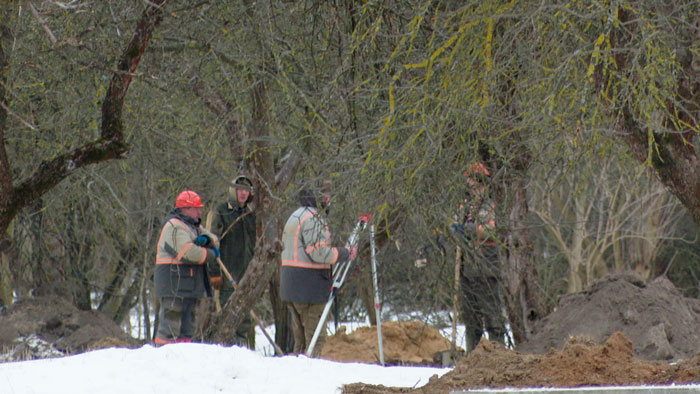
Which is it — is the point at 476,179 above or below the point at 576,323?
above

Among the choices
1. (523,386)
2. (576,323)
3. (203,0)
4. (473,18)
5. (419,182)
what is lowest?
(523,386)

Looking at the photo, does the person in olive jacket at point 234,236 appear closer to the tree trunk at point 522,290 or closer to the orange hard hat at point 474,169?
the tree trunk at point 522,290

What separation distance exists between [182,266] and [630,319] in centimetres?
405

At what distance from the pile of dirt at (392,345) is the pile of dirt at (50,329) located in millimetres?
2210

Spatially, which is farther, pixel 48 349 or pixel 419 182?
pixel 48 349

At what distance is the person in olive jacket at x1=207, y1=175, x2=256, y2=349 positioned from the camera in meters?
9.64

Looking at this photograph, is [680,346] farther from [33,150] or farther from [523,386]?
Answer: [33,150]

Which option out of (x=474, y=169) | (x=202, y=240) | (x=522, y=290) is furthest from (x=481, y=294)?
(x=474, y=169)

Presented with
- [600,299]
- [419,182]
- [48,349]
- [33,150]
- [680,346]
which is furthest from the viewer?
[48,349]

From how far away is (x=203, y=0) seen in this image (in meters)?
7.45

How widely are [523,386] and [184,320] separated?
4588 millimetres

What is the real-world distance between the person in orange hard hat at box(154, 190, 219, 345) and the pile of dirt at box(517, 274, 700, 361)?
303 cm

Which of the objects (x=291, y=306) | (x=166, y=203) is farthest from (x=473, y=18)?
(x=166, y=203)

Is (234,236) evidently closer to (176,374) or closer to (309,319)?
(309,319)
